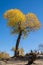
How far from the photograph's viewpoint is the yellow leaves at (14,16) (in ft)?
106

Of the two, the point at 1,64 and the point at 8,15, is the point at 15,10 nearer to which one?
the point at 8,15

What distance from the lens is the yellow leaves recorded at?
106 feet

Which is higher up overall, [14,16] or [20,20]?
[14,16]

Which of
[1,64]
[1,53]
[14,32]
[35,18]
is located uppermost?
[35,18]

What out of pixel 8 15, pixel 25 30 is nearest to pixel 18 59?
pixel 25 30

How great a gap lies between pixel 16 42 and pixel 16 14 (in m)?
5.37

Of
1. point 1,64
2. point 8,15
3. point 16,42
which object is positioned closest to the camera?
point 1,64

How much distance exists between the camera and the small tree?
104 ft

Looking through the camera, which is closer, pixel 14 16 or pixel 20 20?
pixel 20 20

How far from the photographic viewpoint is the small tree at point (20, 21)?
104 ft

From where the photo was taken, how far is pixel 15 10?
3406cm

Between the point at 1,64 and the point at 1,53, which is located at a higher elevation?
the point at 1,53

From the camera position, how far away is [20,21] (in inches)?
1267

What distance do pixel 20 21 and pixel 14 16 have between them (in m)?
1.78
